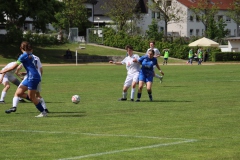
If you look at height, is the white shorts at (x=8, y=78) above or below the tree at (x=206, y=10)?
below

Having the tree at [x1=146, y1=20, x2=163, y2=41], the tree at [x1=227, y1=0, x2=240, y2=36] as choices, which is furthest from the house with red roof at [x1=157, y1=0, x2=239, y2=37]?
the tree at [x1=146, y1=20, x2=163, y2=41]

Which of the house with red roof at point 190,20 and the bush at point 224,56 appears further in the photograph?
the house with red roof at point 190,20

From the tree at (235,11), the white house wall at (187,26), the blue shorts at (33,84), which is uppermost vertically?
the tree at (235,11)

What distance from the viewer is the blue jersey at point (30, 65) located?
1638 centimetres

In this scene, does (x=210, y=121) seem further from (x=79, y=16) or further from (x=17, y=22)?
(x=79, y=16)

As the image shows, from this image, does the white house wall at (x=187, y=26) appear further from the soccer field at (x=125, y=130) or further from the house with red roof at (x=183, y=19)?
the soccer field at (x=125, y=130)

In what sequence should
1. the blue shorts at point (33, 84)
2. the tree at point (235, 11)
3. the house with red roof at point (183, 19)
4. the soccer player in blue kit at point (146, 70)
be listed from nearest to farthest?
the blue shorts at point (33, 84)
the soccer player in blue kit at point (146, 70)
the tree at point (235, 11)
the house with red roof at point (183, 19)

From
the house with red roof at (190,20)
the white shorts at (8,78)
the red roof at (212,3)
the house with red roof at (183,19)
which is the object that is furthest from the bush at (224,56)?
the white shorts at (8,78)

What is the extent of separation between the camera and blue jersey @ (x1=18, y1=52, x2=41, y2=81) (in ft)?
53.7

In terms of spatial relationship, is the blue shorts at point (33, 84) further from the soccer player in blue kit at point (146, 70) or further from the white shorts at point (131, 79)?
the white shorts at point (131, 79)

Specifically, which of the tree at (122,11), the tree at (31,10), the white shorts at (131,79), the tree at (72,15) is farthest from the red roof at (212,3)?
the white shorts at (131,79)

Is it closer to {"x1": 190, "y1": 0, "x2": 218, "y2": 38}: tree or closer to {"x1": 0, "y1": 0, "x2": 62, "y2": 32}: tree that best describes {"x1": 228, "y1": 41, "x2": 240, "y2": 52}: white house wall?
{"x1": 190, "y1": 0, "x2": 218, "y2": 38}: tree

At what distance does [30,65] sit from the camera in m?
16.5

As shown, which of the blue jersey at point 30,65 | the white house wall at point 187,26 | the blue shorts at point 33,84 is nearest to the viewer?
the blue jersey at point 30,65
